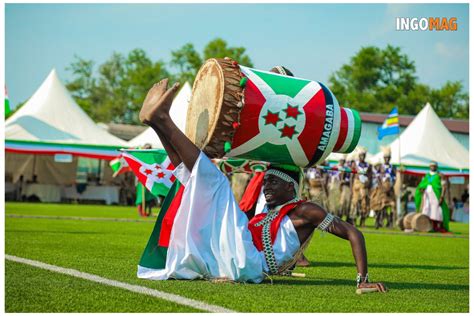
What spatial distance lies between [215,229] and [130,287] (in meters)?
0.97

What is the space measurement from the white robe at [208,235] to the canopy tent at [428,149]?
23.8 metres

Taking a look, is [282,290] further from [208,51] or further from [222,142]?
[208,51]

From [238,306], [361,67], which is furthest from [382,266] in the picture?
[361,67]

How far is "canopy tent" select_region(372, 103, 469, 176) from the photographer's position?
30.5 meters

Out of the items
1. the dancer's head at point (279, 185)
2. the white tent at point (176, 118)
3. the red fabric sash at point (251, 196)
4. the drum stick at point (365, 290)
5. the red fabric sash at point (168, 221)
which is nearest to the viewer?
the drum stick at point (365, 290)

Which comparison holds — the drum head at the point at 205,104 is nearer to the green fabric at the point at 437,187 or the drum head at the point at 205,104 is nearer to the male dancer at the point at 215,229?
the male dancer at the point at 215,229

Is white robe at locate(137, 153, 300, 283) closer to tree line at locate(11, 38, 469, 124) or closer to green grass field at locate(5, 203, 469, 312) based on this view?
green grass field at locate(5, 203, 469, 312)

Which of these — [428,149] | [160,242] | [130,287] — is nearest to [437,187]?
[428,149]

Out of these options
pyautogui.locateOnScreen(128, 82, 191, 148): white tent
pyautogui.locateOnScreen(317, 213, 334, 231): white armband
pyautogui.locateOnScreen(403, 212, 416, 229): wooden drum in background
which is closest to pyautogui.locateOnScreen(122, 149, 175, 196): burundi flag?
pyautogui.locateOnScreen(317, 213, 334, 231): white armband

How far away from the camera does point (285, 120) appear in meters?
6.57

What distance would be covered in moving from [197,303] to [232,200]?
1601mm

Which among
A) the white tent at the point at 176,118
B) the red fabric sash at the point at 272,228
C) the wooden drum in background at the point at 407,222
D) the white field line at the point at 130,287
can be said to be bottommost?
the wooden drum in background at the point at 407,222

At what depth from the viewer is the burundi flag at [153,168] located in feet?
30.4

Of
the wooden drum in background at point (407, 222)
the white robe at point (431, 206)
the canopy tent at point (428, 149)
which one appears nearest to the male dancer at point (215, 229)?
the wooden drum in background at point (407, 222)
